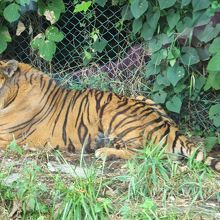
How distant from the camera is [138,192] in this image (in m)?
4.89

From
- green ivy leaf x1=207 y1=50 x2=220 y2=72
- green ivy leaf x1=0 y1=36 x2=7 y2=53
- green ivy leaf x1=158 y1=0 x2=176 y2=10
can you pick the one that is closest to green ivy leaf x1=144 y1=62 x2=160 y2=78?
green ivy leaf x1=158 y1=0 x2=176 y2=10

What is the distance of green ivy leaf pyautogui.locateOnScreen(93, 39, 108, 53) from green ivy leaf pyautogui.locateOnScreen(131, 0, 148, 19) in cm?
105

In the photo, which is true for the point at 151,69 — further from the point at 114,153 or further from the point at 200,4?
the point at 114,153

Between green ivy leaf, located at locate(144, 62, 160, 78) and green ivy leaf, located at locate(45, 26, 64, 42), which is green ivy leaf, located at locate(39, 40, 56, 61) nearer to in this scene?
green ivy leaf, located at locate(45, 26, 64, 42)

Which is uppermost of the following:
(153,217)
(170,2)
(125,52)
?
(170,2)

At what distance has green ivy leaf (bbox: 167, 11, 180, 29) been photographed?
6402 millimetres

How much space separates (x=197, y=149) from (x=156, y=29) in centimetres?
155

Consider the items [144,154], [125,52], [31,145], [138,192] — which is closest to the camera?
[138,192]

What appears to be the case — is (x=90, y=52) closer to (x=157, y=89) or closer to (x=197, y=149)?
(x=157, y=89)

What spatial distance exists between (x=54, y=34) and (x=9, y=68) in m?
1.11

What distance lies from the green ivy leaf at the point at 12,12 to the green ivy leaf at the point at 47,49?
17.9 inches

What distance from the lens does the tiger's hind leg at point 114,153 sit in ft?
19.1

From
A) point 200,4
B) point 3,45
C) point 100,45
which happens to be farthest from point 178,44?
point 3,45

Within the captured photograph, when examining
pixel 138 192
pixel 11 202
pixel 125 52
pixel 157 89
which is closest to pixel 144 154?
pixel 138 192
